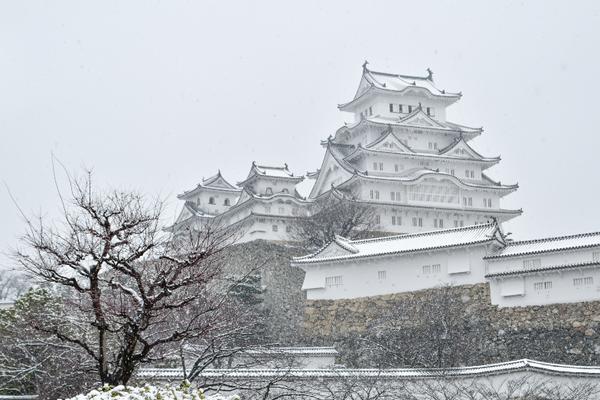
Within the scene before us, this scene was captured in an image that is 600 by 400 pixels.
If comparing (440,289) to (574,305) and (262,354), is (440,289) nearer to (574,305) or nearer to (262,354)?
(574,305)

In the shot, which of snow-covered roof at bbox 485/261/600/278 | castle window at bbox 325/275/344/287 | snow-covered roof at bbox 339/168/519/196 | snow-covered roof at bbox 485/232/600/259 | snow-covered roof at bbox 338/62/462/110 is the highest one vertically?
snow-covered roof at bbox 338/62/462/110

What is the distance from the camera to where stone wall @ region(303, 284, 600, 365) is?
22.9 meters

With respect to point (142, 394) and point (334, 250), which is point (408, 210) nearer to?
point (334, 250)

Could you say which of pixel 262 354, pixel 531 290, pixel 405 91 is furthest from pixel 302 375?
pixel 405 91

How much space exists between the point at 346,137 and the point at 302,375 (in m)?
27.1

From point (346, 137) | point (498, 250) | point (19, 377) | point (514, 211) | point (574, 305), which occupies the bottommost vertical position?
point (19, 377)

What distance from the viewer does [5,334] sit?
1866 centimetres

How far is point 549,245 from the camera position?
2469 cm

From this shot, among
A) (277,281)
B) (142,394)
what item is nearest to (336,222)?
(277,281)

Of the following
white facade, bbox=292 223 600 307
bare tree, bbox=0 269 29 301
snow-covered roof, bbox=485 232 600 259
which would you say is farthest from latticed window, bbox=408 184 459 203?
bare tree, bbox=0 269 29 301

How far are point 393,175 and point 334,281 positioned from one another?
13.7 meters

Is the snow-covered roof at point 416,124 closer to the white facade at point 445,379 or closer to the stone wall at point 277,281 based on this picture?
the stone wall at point 277,281

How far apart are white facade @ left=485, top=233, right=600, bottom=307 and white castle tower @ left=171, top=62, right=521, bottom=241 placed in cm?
1347

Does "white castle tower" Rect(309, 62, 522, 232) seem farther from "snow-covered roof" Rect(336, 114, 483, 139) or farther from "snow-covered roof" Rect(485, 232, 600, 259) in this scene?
"snow-covered roof" Rect(485, 232, 600, 259)
